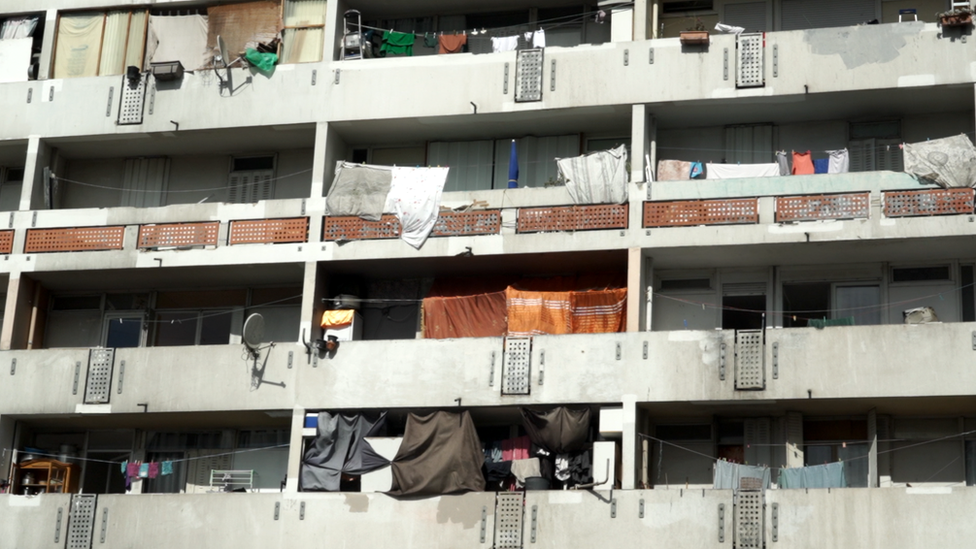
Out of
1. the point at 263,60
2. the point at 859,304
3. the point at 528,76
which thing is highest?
the point at 263,60

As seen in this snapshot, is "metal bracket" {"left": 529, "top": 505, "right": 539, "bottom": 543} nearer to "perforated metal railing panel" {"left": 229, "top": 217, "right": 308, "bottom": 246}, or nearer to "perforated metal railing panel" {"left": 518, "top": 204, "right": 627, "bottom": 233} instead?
"perforated metal railing panel" {"left": 518, "top": 204, "right": 627, "bottom": 233}

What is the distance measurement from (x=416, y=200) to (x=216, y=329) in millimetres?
5976

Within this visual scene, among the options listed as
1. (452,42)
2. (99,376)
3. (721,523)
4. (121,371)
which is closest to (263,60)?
(452,42)

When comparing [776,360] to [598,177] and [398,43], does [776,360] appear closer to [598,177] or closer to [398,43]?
[598,177]

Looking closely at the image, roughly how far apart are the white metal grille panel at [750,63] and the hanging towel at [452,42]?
6591 mm

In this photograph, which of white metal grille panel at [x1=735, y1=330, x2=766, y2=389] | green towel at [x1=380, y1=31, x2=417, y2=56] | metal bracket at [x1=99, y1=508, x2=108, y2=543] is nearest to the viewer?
white metal grille panel at [x1=735, y1=330, x2=766, y2=389]

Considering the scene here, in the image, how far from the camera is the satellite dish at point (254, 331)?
33438 millimetres

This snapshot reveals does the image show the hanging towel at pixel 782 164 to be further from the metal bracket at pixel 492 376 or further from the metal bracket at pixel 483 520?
the metal bracket at pixel 483 520

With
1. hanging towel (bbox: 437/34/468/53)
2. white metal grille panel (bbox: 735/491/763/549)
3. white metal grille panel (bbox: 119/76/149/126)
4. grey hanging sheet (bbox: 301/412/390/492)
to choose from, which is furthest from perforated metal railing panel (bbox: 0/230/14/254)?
white metal grille panel (bbox: 735/491/763/549)

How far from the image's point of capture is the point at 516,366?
3259 centimetres

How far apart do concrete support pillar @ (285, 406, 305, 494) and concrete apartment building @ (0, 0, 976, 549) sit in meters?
0.09

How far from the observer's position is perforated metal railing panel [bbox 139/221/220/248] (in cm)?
3547

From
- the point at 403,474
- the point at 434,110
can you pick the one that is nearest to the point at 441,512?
the point at 403,474

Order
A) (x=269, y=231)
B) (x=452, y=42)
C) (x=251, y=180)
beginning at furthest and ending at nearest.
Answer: (x=251, y=180) → (x=452, y=42) → (x=269, y=231)
